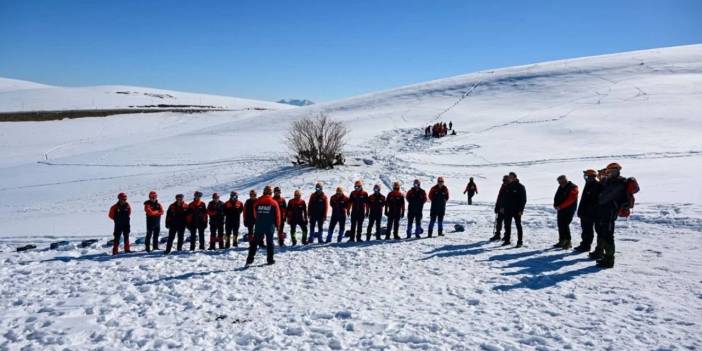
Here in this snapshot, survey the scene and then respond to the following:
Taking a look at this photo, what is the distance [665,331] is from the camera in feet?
18.7

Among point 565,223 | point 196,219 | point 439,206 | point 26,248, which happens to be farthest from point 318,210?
point 26,248

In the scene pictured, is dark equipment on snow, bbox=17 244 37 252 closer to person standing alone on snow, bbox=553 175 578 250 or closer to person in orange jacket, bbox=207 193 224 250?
person in orange jacket, bbox=207 193 224 250

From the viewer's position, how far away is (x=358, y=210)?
12.4 meters

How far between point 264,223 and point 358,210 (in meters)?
3.45

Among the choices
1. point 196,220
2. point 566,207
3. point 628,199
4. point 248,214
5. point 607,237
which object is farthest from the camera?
point 196,220

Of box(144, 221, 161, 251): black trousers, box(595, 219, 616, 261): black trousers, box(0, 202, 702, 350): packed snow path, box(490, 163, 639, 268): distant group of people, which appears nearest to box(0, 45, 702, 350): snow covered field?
box(0, 202, 702, 350): packed snow path

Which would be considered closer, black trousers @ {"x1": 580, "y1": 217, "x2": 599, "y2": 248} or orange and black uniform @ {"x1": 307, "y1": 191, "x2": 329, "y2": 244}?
black trousers @ {"x1": 580, "y1": 217, "x2": 599, "y2": 248}

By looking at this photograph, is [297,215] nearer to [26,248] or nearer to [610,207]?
[610,207]

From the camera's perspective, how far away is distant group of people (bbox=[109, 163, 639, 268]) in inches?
340

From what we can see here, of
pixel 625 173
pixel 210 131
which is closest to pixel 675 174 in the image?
pixel 625 173

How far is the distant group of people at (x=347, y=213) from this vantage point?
865 cm

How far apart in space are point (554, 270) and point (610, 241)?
1.28 meters

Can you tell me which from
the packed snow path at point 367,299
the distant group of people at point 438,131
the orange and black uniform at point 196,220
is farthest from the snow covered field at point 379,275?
the distant group of people at point 438,131

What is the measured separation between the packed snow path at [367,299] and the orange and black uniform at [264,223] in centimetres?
38
